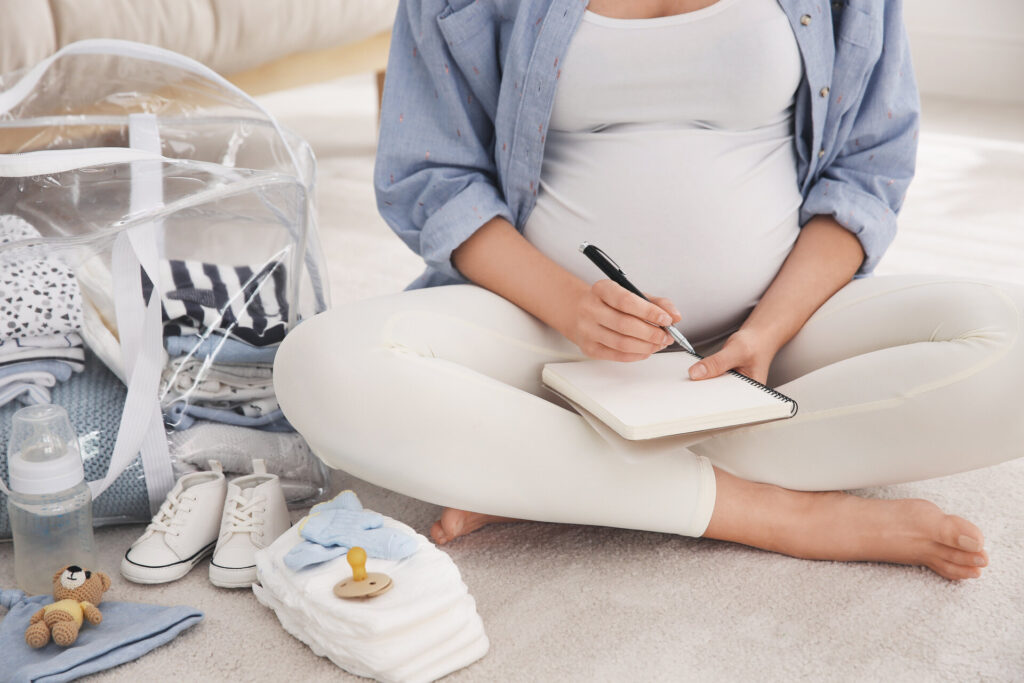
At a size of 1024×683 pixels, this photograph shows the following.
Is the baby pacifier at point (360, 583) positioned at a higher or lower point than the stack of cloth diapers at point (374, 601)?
higher

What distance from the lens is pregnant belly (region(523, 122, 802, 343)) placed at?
36.8 inches

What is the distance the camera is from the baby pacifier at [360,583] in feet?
2.43

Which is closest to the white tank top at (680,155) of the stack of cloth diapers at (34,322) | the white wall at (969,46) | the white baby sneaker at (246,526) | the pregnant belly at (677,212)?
the pregnant belly at (677,212)

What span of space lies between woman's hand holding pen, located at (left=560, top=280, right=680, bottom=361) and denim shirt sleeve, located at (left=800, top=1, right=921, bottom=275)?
0.27 metres

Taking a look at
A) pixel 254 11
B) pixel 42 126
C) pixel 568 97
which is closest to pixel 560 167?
pixel 568 97

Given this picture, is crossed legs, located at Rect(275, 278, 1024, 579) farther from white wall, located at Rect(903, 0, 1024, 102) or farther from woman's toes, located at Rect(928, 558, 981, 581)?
white wall, located at Rect(903, 0, 1024, 102)

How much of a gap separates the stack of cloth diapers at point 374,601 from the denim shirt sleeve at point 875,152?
512mm

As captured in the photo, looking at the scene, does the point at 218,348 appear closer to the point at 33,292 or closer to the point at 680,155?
the point at 33,292

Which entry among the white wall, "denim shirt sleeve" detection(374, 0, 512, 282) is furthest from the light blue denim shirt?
the white wall

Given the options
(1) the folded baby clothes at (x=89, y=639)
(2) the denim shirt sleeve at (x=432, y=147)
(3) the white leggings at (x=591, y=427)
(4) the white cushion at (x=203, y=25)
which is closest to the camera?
(1) the folded baby clothes at (x=89, y=639)

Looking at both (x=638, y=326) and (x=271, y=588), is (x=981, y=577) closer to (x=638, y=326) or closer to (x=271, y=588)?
(x=638, y=326)

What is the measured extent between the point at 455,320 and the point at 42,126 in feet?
2.38

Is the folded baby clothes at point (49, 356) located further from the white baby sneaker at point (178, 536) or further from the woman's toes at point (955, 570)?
the woman's toes at point (955, 570)

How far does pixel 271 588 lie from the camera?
804mm
